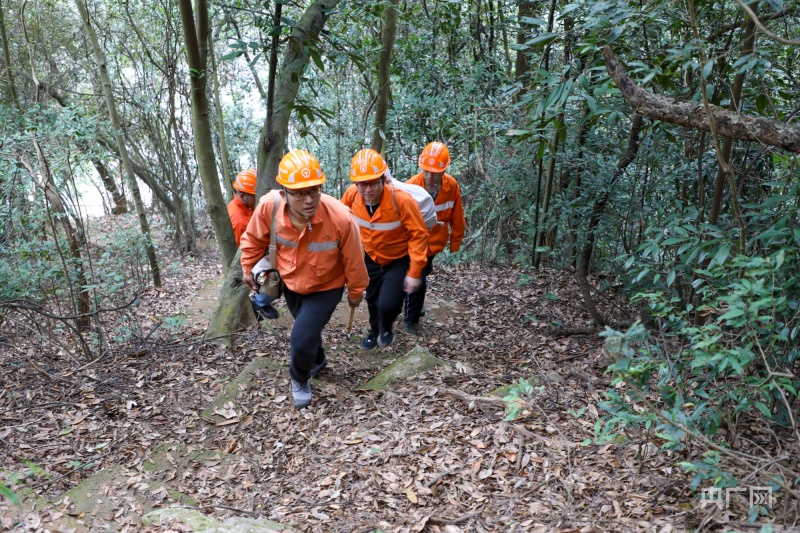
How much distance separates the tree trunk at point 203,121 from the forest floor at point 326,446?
113 centimetres

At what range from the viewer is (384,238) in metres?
5.81

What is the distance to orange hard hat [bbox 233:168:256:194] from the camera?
22.7ft

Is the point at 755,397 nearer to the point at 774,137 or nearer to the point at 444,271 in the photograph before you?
the point at 774,137

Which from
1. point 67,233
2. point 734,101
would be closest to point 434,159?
point 734,101

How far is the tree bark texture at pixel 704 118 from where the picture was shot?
2.81 meters

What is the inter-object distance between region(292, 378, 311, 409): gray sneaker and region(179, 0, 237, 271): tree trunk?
2.12 m

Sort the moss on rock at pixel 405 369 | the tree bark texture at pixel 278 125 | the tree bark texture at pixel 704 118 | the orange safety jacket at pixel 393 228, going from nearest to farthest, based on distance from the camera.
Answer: the tree bark texture at pixel 704 118 → the moss on rock at pixel 405 369 → the orange safety jacket at pixel 393 228 → the tree bark texture at pixel 278 125

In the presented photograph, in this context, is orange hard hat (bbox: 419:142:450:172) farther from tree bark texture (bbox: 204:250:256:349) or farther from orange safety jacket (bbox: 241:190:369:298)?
tree bark texture (bbox: 204:250:256:349)

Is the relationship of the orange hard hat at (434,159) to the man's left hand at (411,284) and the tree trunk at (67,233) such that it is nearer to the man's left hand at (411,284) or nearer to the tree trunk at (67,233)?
the man's left hand at (411,284)

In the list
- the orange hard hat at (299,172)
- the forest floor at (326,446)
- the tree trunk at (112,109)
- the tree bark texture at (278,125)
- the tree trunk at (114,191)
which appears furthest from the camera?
the tree trunk at (114,191)

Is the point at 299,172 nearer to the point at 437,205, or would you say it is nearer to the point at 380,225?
the point at 380,225

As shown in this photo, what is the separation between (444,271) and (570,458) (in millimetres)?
5691

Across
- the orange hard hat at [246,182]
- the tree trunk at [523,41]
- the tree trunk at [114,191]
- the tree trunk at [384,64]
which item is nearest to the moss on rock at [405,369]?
the orange hard hat at [246,182]

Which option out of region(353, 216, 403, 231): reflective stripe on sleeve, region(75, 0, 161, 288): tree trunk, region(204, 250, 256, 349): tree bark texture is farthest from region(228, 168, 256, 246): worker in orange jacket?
region(75, 0, 161, 288): tree trunk
